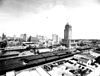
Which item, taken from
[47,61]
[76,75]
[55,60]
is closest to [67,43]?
[55,60]

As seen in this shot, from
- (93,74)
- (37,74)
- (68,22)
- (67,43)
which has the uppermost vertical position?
(68,22)

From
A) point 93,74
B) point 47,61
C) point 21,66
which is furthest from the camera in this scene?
point 47,61

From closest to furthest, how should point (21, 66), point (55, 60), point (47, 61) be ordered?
point (21, 66) < point (47, 61) < point (55, 60)

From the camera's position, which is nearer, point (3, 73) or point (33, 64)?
point (3, 73)

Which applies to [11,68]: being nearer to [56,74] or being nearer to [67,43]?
[56,74]

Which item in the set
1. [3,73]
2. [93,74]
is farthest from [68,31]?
[3,73]

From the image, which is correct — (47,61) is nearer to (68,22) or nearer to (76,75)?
(76,75)

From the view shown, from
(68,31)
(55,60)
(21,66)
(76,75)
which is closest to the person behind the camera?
(76,75)

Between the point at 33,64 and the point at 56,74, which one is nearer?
the point at 56,74

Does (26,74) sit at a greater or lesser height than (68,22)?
lesser
